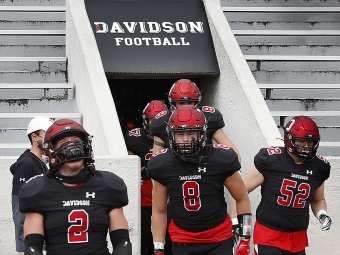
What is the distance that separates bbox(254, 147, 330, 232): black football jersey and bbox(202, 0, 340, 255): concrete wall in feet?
5.16

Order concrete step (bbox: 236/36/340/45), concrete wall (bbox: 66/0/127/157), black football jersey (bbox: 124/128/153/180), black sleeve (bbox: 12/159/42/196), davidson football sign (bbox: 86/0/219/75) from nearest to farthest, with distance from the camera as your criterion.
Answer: black sleeve (bbox: 12/159/42/196) < concrete wall (bbox: 66/0/127/157) < black football jersey (bbox: 124/128/153/180) < davidson football sign (bbox: 86/0/219/75) < concrete step (bbox: 236/36/340/45)

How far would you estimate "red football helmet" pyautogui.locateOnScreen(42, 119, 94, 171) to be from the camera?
15.8 feet

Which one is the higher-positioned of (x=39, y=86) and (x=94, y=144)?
(x=39, y=86)

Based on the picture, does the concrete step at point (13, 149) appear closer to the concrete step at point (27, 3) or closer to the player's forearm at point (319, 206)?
Result: the concrete step at point (27, 3)

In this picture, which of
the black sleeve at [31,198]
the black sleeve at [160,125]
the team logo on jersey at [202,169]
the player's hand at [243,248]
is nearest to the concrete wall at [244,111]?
the black sleeve at [160,125]

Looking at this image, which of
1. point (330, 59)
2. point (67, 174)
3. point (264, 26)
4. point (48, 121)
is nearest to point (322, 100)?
point (330, 59)

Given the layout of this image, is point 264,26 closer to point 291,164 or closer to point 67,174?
point 291,164

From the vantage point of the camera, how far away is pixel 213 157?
6.39 m

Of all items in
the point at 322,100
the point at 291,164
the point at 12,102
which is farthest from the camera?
the point at 322,100

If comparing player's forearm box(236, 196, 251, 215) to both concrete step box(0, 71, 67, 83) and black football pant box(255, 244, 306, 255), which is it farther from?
concrete step box(0, 71, 67, 83)

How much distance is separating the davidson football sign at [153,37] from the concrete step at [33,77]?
0.65 metres

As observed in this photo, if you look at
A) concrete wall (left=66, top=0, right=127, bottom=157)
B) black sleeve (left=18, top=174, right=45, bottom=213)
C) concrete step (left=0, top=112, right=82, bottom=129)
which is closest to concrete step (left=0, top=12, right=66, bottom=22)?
concrete wall (left=66, top=0, right=127, bottom=157)

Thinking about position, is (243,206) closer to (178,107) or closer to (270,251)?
(270,251)

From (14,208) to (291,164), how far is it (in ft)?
7.66
